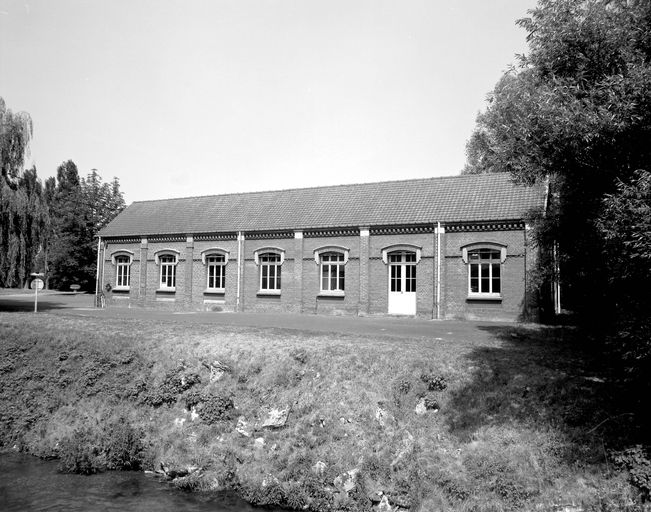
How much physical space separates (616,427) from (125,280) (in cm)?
2667

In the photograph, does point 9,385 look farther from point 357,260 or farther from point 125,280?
point 125,280

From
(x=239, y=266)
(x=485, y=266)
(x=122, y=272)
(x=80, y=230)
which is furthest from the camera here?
(x=80, y=230)

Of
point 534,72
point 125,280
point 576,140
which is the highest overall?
point 534,72

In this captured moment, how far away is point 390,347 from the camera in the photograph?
11820mm

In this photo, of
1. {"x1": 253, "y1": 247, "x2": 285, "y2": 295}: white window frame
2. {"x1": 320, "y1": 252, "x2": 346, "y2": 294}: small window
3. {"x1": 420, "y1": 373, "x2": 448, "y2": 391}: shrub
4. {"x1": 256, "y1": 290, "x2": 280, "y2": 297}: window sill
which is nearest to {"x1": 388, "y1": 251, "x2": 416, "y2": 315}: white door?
{"x1": 320, "y1": 252, "x2": 346, "y2": 294}: small window

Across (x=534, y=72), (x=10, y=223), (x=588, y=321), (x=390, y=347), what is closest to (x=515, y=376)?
(x=390, y=347)

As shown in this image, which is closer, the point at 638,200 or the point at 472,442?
the point at 638,200

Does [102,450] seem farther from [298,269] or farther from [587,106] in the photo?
[298,269]

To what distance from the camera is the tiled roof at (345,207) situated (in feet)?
69.7

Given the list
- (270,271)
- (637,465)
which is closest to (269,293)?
(270,271)

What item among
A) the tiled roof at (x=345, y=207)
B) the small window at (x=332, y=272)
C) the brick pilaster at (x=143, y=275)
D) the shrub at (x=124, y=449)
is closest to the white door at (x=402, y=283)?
the tiled roof at (x=345, y=207)

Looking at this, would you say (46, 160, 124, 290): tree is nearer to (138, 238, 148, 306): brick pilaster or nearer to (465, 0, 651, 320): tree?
(138, 238, 148, 306): brick pilaster

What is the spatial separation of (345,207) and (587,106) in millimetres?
17019

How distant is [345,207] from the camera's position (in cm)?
2448
